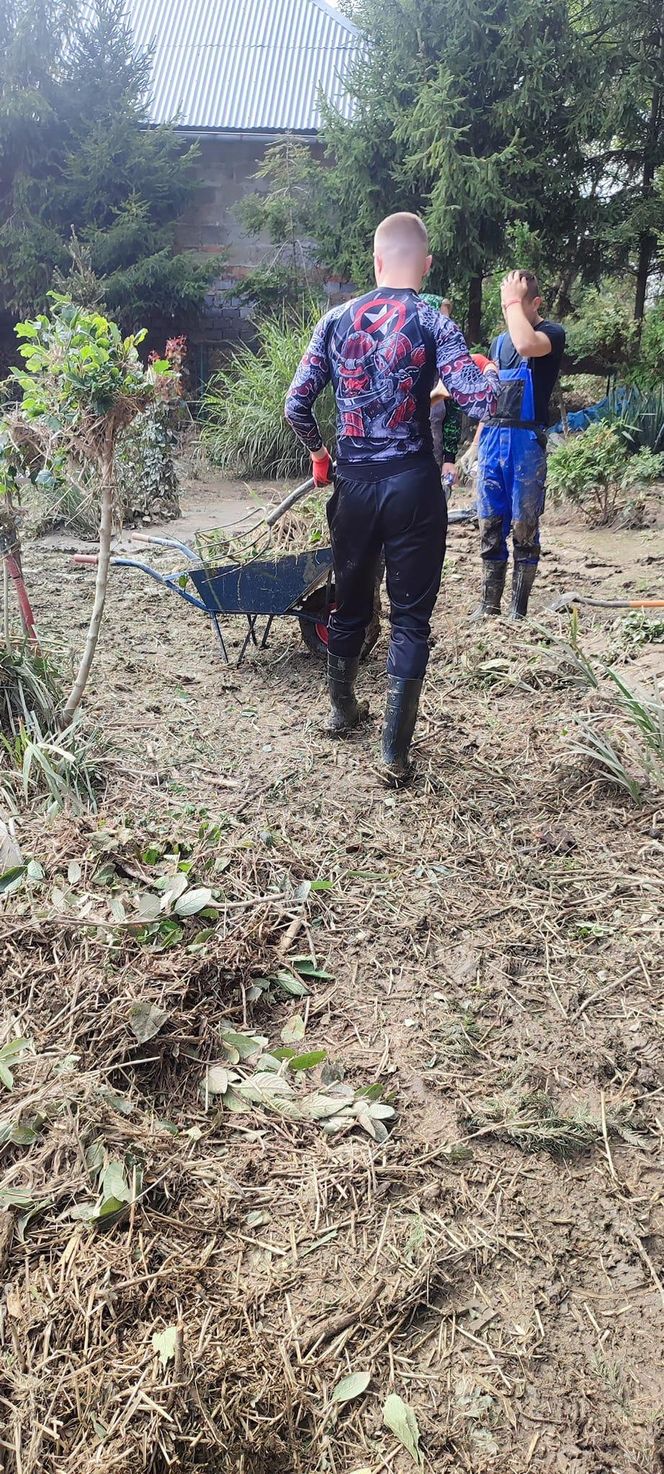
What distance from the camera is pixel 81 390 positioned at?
3059mm

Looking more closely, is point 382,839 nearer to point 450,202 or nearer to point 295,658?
point 295,658

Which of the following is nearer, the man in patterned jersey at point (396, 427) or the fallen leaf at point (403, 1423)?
the fallen leaf at point (403, 1423)

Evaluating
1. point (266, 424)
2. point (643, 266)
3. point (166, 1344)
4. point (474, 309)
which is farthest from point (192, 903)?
point (643, 266)

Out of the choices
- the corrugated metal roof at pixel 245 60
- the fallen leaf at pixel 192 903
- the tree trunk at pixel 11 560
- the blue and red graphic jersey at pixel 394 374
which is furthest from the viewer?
the corrugated metal roof at pixel 245 60

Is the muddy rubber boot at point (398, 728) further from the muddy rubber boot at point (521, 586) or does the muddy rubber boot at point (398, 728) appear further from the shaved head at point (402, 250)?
the muddy rubber boot at point (521, 586)

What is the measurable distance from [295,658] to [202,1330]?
373 centimetres

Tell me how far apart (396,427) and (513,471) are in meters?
1.79

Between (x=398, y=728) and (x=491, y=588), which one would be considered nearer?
(x=398, y=728)

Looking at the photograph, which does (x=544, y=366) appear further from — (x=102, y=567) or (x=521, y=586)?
(x=102, y=567)

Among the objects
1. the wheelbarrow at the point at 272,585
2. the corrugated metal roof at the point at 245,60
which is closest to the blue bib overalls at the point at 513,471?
the wheelbarrow at the point at 272,585

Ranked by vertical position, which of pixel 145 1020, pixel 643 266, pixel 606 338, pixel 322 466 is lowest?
pixel 145 1020

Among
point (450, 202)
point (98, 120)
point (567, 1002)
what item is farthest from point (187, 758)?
point (98, 120)

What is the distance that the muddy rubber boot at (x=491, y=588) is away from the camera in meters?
5.21

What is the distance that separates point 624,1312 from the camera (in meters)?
1.67
